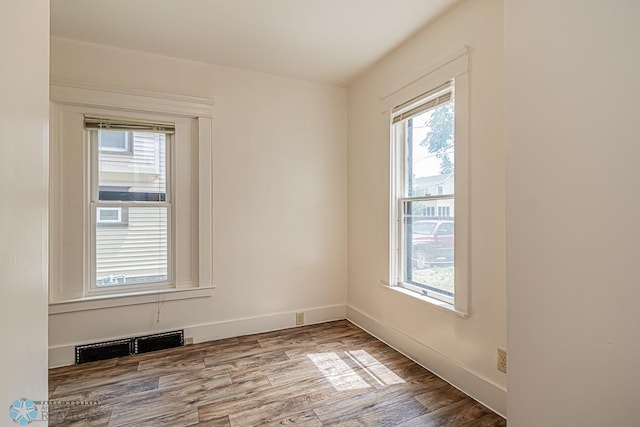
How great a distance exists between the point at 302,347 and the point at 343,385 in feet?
2.22

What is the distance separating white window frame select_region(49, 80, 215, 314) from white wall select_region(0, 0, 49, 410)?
174 centimetres

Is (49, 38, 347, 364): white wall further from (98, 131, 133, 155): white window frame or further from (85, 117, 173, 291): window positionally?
(98, 131, 133, 155): white window frame

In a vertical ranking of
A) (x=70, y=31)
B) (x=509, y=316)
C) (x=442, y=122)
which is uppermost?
(x=70, y=31)

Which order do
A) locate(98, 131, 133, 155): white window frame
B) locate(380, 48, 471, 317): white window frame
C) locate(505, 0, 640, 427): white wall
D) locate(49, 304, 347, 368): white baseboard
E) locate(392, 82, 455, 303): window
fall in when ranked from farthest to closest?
locate(98, 131, 133, 155): white window frame → locate(49, 304, 347, 368): white baseboard → locate(392, 82, 455, 303): window → locate(380, 48, 471, 317): white window frame → locate(505, 0, 640, 427): white wall

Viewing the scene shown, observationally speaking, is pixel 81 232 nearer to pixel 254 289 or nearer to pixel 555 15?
pixel 254 289

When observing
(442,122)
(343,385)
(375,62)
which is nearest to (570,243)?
(442,122)

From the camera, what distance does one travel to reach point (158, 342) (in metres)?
2.61

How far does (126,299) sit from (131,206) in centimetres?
81

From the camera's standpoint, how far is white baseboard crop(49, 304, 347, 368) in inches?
92.7

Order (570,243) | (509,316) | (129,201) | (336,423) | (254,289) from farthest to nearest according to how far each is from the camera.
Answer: (254,289), (129,201), (336,423), (509,316), (570,243)

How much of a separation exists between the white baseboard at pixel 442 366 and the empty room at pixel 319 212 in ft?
0.06

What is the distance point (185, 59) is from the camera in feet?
8.96

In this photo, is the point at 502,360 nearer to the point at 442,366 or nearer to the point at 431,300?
the point at 442,366

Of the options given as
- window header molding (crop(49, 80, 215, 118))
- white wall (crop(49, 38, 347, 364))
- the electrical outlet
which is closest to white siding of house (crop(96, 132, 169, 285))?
window header molding (crop(49, 80, 215, 118))
